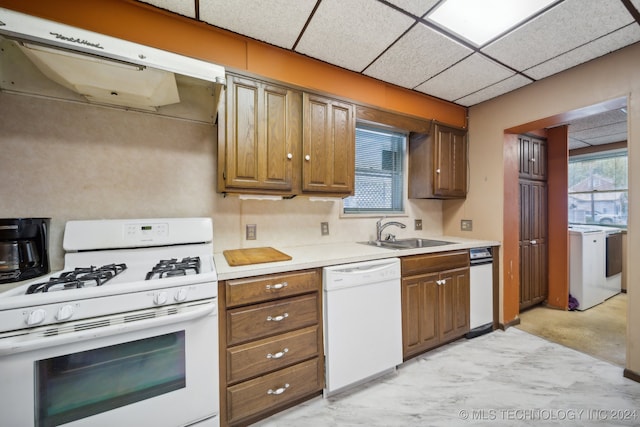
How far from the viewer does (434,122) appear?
2609mm

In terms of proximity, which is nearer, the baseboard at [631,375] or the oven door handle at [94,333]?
the oven door handle at [94,333]

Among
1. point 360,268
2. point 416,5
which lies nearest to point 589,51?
point 416,5

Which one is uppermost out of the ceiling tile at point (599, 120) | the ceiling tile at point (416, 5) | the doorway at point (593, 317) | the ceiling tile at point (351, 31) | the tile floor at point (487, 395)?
the ceiling tile at point (351, 31)

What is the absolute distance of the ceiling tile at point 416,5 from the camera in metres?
1.42

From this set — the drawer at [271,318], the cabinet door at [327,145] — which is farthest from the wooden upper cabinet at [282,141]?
the drawer at [271,318]

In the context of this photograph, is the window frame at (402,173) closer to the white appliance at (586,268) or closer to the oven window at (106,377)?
the oven window at (106,377)

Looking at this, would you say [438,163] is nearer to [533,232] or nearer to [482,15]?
[482,15]

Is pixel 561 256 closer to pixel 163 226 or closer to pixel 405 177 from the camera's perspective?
pixel 405 177

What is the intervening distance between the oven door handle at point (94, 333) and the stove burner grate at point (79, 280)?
181 millimetres

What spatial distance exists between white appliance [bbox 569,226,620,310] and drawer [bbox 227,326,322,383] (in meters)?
3.53

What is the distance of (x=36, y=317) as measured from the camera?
90 cm

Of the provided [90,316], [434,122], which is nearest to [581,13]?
[434,122]

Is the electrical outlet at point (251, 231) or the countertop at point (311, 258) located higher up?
the electrical outlet at point (251, 231)

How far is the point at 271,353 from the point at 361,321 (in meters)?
0.63
